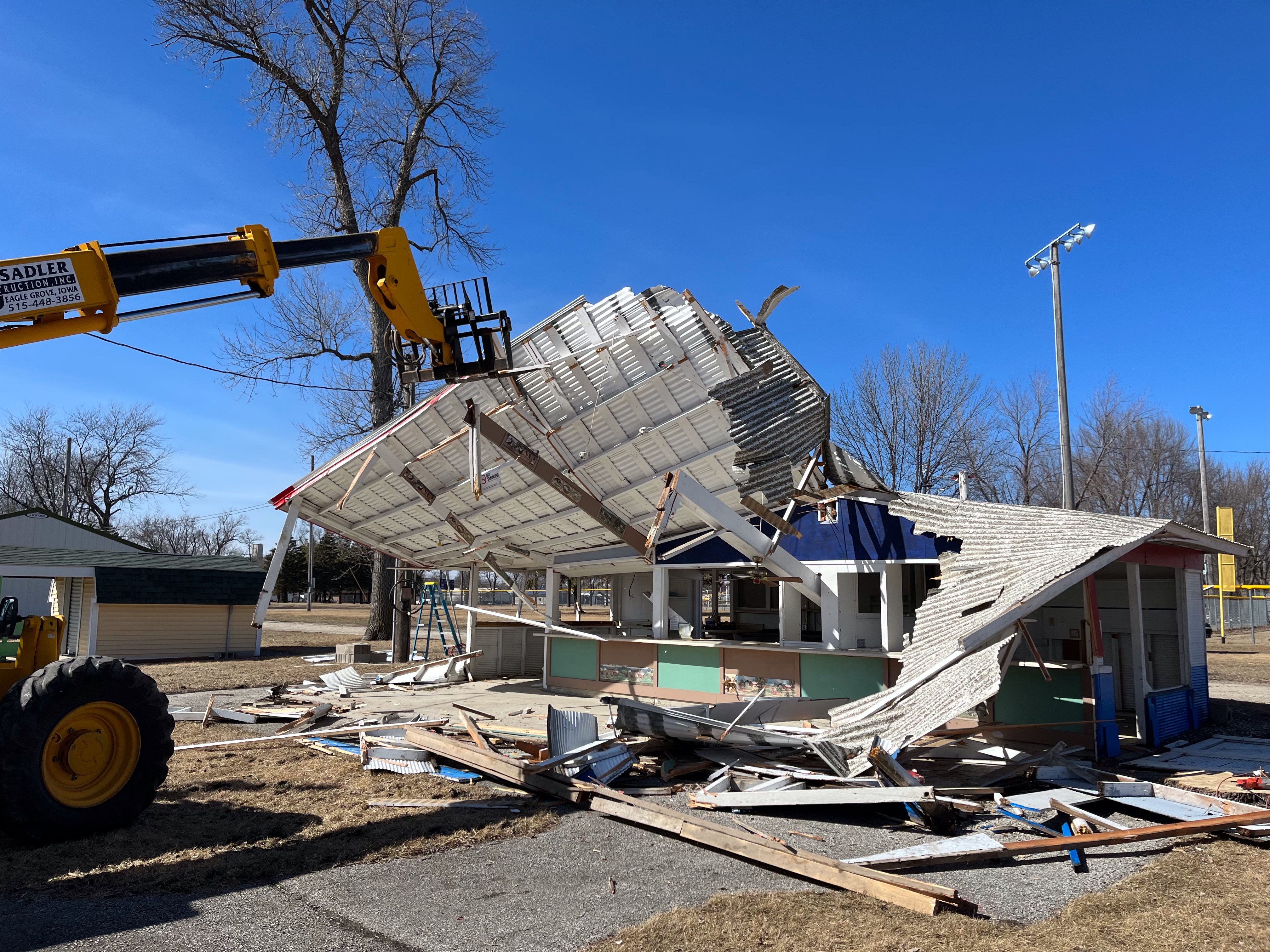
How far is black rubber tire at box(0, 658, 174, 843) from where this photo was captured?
20.0 ft

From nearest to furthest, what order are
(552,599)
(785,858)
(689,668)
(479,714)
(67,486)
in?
(785,858) → (479,714) → (689,668) → (552,599) → (67,486)

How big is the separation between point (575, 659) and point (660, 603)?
273 centimetres

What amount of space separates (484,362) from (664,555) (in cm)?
567

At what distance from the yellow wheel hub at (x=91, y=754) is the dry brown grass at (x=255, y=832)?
363 millimetres

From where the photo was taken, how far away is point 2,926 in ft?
15.7

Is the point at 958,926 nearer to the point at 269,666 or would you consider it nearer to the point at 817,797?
the point at 817,797

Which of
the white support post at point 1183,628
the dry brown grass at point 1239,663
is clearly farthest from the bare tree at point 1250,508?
the white support post at point 1183,628

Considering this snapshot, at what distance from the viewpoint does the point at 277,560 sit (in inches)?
526

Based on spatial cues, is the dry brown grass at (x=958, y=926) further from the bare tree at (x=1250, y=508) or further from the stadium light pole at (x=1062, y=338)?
the bare tree at (x=1250, y=508)

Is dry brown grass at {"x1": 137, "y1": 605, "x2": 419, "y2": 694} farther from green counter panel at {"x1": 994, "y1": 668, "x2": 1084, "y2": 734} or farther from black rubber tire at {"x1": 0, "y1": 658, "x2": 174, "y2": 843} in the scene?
green counter panel at {"x1": 994, "y1": 668, "x2": 1084, "y2": 734}

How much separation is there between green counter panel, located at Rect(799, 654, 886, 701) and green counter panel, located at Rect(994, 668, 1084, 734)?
1.82 meters

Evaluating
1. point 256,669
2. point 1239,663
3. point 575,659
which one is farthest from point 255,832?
point 1239,663

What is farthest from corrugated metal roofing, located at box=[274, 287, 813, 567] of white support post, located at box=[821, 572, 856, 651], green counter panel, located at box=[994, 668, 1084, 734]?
green counter panel, located at box=[994, 668, 1084, 734]

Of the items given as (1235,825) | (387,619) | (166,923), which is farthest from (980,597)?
(387,619)
